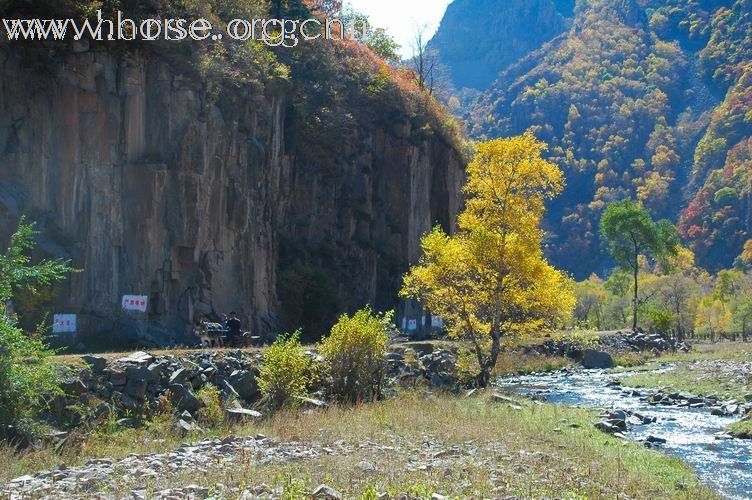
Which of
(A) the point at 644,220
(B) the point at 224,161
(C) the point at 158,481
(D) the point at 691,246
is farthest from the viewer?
(D) the point at 691,246

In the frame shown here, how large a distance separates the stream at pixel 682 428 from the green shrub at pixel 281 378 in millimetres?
8811

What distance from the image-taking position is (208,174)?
3241 cm

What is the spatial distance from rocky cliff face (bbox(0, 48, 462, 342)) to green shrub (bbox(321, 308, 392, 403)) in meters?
9.66

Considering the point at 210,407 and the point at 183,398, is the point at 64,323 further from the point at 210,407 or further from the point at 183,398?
the point at 210,407

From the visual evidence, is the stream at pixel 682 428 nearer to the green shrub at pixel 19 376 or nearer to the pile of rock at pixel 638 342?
the green shrub at pixel 19 376

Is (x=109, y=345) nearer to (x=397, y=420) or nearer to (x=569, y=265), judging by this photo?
(x=397, y=420)

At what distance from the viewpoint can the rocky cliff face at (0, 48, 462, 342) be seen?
26.3m

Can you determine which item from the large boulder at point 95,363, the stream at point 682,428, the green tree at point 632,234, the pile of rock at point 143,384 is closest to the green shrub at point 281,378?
the pile of rock at point 143,384

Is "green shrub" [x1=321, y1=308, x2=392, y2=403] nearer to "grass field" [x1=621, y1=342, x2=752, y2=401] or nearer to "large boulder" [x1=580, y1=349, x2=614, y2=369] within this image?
"grass field" [x1=621, y1=342, x2=752, y2=401]

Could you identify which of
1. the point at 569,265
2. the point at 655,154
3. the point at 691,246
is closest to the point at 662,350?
the point at 691,246

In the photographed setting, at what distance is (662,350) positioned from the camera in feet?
181

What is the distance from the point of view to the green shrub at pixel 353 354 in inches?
787

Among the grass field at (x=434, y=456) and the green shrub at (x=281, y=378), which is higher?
the green shrub at (x=281, y=378)

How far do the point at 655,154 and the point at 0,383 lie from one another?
7755 inches
